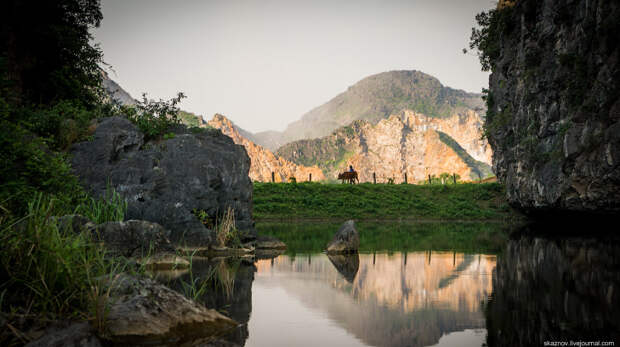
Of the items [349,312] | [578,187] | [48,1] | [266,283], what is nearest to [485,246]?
[578,187]

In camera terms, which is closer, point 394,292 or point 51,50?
point 394,292

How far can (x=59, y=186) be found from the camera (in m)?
11.7

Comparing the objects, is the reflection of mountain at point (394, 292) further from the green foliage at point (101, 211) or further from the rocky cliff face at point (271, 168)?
the rocky cliff face at point (271, 168)

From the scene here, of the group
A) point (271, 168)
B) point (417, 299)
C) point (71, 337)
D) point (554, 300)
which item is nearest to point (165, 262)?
point (417, 299)

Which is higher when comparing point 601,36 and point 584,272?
point 601,36

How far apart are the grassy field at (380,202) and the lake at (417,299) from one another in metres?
29.1

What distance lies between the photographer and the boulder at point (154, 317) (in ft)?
→ 16.5

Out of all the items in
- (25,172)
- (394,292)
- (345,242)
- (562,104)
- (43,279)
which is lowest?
(394,292)

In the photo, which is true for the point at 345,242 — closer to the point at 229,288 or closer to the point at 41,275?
the point at 229,288

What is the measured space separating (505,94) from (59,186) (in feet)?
101

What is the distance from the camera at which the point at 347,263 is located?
1300 centimetres

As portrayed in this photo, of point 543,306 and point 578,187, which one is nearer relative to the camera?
point 543,306

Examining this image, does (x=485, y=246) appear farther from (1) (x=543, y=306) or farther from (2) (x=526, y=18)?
(2) (x=526, y=18)

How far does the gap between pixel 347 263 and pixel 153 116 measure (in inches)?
467
